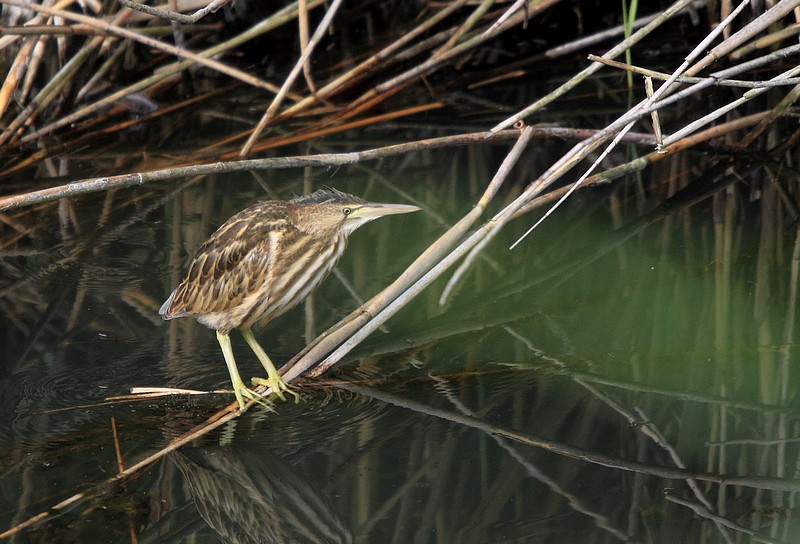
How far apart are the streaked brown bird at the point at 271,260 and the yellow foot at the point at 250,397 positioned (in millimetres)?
120

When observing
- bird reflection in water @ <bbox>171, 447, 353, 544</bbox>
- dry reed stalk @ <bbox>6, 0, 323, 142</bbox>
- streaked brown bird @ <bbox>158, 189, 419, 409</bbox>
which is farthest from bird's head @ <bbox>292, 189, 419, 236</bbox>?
dry reed stalk @ <bbox>6, 0, 323, 142</bbox>

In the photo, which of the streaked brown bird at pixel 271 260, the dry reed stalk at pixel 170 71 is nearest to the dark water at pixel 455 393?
the streaked brown bird at pixel 271 260

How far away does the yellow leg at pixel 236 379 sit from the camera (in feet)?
8.21

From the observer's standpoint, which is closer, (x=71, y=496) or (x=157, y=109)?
(x=71, y=496)

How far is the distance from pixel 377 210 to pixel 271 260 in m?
0.31

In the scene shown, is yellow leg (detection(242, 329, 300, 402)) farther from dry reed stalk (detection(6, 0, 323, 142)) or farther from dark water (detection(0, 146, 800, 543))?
dry reed stalk (detection(6, 0, 323, 142))

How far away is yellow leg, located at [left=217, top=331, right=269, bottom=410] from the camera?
2.50 meters

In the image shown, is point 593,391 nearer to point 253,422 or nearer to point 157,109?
point 253,422

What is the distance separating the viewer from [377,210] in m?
2.70

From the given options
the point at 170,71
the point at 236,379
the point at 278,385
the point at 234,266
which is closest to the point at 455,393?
the point at 278,385

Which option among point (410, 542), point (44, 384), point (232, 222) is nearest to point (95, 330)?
point (44, 384)

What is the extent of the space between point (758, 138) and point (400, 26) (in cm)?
227

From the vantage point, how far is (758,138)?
4.19m

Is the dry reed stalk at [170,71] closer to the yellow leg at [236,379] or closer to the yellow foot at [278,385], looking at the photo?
the yellow leg at [236,379]
